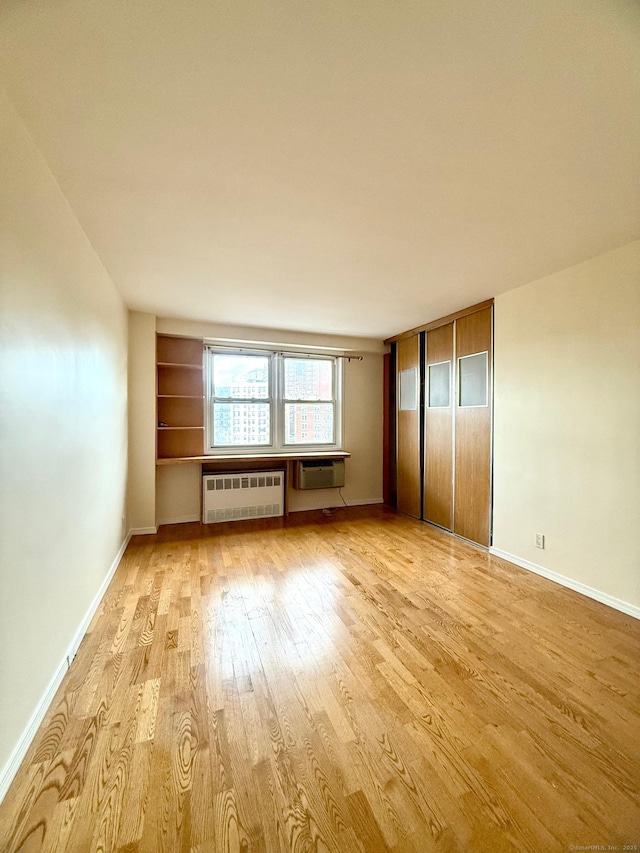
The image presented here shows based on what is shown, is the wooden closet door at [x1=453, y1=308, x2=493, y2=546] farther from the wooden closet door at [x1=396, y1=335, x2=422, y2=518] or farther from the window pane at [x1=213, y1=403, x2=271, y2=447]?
the window pane at [x1=213, y1=403, x2=271, y2=447]

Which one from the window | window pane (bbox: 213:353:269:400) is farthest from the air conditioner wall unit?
window pane (bbox: 213:353:269:400)

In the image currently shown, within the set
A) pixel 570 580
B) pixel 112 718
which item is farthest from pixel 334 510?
pixel 112 718

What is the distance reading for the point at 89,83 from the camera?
1169 millimetres

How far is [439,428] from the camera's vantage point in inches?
162

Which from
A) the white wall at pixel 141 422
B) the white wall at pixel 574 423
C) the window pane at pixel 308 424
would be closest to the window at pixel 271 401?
the window pane at pixel 308 424

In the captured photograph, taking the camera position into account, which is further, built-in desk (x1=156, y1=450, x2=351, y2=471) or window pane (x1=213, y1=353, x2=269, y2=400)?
window pane (x1=213, y1=353, x2=269, y2=400)

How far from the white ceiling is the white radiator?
270 cm

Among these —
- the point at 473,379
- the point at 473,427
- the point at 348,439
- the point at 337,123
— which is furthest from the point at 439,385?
the point at 337,123

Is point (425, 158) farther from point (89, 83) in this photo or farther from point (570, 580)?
point (570, 580)

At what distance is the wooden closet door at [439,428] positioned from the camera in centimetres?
394

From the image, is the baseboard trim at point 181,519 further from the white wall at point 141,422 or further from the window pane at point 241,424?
the window pane at point 241,424

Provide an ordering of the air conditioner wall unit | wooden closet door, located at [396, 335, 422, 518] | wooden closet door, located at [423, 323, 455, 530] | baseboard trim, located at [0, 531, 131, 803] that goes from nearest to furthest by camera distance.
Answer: baseboard trim, located at [0, 531, 131, 803], wooden closet door, located at [423, 323, 455, 530], wooden closet door, located at [396, 335, 422, 518], the air conditioner wall unit

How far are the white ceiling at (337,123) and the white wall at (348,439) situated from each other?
211 cm

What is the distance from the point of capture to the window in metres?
4.53
